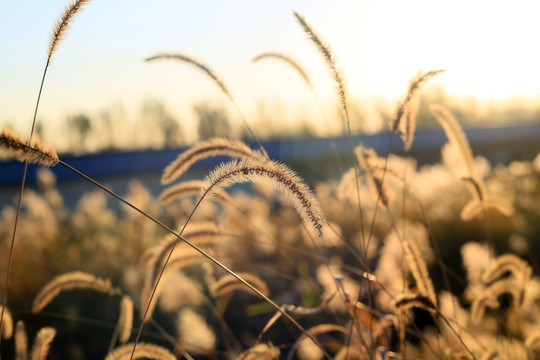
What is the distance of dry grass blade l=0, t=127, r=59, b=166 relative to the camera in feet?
3.61

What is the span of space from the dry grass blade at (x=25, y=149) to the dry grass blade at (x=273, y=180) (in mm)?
389

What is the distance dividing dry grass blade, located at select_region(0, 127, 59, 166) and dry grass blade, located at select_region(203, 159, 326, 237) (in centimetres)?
39

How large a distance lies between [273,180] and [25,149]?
61cm

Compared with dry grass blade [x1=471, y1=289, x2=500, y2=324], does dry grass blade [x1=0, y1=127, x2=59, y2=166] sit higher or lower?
higher

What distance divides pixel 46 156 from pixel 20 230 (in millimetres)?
5770

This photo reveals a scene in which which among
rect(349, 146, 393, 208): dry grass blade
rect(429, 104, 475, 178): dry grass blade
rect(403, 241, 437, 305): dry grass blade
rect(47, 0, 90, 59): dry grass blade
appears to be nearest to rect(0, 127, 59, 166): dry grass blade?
rect(47, 0, 90, 59): dry grass blade

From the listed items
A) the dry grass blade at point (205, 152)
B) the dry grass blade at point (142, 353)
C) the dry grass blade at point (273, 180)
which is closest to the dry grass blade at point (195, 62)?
the dry grass blade at point (205, 152)

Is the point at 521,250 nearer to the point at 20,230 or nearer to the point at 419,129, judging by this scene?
the point at 20,230

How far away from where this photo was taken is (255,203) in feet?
21.0

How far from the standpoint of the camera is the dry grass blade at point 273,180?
1.31 m

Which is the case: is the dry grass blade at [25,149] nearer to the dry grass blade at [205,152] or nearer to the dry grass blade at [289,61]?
the dry grass blade at [205,152]

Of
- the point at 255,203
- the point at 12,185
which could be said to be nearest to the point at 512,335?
the point at 255,203

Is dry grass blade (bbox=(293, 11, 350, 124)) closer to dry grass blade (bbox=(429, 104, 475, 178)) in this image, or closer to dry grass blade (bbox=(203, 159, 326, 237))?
dry grass blade (bbox=(203, 159, 326, 237))

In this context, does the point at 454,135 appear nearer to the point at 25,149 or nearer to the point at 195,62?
the point at 195,62
